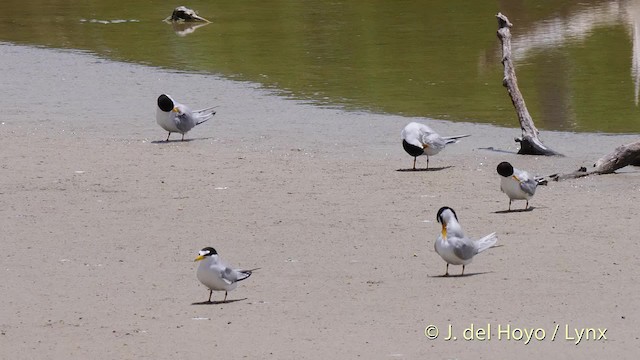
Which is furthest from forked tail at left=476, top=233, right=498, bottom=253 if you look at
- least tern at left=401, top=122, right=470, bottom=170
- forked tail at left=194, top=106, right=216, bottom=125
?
forked tail at left=194, top=106, right=216, bottom=125

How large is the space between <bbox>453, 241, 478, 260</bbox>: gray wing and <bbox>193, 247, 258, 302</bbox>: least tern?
6.12 feet

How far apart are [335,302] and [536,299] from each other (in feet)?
5.14

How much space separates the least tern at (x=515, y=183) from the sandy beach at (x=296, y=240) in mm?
260

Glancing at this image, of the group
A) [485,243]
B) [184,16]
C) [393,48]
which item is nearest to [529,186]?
[485,243]

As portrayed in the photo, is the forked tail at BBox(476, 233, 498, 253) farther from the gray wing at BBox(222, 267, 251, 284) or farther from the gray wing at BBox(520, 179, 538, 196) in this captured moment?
the gray wing at BBox(520, 179, 538, 196)

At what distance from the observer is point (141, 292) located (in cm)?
1109

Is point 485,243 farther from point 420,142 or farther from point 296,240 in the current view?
point 420,142

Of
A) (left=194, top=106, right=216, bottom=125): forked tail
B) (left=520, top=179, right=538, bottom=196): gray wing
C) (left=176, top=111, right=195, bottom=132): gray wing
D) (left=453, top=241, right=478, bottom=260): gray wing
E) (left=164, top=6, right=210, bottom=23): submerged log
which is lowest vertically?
(left=164, top=6, right=210, bottom=23): submerged log

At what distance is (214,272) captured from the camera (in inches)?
412

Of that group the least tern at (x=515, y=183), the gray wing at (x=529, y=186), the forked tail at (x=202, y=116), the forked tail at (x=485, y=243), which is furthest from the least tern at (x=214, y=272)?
the forked tail at (x=202, y=116)

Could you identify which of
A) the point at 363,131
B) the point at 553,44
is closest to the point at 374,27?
the point at 553,44

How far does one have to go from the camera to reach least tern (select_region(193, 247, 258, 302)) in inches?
411

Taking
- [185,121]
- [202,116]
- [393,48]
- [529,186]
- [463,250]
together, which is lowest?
[393,48]

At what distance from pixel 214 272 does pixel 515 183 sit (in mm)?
4588
